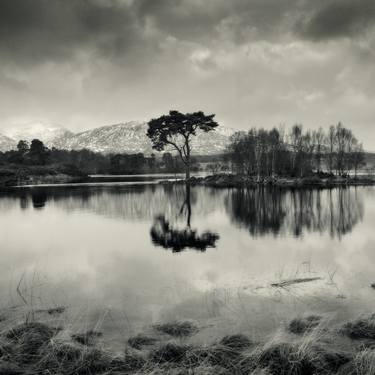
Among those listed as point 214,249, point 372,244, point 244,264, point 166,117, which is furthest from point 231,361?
point 166,117

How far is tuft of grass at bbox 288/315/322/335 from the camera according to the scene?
8633 millimetres

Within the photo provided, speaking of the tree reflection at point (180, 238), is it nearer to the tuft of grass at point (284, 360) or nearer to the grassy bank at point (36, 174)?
the tuft of grass at point (284, 360)

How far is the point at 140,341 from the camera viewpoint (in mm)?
8336

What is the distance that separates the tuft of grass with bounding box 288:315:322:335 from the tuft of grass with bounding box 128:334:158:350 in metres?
3.31

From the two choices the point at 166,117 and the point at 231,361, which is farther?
the point at 166,117

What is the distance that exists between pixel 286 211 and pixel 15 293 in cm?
2459

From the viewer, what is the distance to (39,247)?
63.9 ft

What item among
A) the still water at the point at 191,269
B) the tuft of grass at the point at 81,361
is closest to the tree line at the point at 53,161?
the still water at the point at 191,269

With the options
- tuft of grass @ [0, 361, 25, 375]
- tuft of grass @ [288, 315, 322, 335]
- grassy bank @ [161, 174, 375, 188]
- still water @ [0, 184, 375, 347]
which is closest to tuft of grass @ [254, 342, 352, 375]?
tuft of grass @ [288, 315, 322, 335]

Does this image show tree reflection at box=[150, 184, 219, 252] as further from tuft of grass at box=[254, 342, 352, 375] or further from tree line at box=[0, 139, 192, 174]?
tree line at box=[0, 139, 192, 174]

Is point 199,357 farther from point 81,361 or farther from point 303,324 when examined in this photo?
point 303,324

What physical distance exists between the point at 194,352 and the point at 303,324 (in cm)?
301

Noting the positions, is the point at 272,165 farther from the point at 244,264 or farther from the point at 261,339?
the point at 261,339

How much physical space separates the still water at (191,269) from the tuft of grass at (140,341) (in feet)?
1.16
